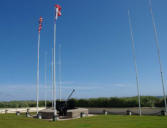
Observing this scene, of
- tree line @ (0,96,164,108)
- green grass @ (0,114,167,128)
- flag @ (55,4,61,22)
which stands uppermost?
flag @ (55,4,61,22)

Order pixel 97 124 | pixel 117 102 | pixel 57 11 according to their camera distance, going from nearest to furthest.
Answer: pixel 97 124 → pixel 57 11 → pixel 117 102

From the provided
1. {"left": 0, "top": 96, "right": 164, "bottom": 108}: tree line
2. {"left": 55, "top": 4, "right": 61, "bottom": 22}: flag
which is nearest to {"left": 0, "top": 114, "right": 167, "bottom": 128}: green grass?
{"left": 0, "top": 96, "right": 164, "bottom": 108}: tree line

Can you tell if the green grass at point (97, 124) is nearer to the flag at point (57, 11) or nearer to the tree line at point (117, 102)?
the tree line at point (117, 102)

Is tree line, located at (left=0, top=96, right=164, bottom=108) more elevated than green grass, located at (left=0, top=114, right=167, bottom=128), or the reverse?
tree line, located at (left=0, top=96, right=164, bottom=108)

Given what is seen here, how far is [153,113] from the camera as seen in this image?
20703 mm

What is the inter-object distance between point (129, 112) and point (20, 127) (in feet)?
42.9

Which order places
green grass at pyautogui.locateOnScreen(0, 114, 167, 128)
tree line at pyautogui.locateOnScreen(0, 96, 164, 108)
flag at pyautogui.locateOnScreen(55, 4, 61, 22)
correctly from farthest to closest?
tree line at pyautogui.locateOnScreen(0, 96, 164, 108)
flag at pyautogui.locateOnScreen(55, 4, 61, 22)
green grass at pyautogui.locateOnScreen(0, 114, 167, 128)

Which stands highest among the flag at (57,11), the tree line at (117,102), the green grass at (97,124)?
the flag at (57,11)

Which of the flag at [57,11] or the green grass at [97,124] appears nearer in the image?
the green grass at [97,124]

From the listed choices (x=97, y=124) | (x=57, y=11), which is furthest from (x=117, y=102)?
(x=57, y=11)

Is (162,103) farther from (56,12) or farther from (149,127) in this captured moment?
(56,12)

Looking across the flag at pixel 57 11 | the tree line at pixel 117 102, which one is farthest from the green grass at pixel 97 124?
the flag at pixel 57 11

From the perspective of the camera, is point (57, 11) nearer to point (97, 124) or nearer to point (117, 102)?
point (97, 124)

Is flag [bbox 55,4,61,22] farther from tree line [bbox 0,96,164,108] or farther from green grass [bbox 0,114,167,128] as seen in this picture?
green grass [bbox 0,114,167,128]
